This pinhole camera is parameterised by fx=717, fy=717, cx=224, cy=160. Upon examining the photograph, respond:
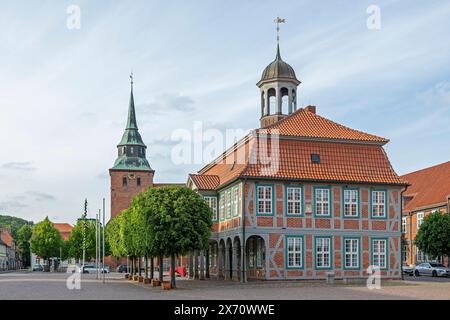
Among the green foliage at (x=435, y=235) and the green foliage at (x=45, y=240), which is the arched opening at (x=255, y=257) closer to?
the green foliage at (x=435, y=235)

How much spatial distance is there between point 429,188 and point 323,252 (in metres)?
31.7

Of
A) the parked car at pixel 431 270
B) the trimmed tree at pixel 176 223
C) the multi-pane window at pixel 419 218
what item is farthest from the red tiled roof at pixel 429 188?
the trimmed tree at pixel 176 223

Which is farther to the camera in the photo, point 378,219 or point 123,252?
point 123,252

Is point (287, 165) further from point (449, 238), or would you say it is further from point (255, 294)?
point (449, 238)

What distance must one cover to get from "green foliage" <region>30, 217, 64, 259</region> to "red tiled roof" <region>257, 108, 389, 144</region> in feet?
217

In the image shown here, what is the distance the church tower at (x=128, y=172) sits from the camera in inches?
4117

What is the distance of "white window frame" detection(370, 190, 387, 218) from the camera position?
1764 inches

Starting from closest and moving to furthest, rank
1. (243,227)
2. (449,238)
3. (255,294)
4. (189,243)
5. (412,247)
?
1. (255,294)
2. (189,243)
3. (243,227)
4. (449,238)
5. (412,247)

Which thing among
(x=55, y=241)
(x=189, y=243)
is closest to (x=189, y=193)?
(x=189, y=243)

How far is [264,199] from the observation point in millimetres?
43031

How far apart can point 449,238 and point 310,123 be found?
1931cm

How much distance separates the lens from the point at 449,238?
58188 millimetres

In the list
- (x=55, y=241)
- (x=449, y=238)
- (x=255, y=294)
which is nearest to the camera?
(x=255, y=294)

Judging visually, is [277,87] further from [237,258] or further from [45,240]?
[45,240]
